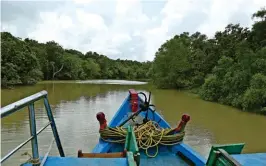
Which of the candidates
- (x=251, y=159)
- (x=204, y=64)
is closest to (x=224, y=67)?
(x=204, y=64)

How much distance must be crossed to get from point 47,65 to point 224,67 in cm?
2939

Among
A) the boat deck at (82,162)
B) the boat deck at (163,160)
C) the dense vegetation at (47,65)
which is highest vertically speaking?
the dense vegetation at (47,65)

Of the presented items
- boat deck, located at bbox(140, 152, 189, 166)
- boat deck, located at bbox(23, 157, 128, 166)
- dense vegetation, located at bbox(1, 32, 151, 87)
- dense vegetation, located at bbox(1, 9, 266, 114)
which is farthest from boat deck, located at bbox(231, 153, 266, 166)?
dense vegetation, located at bbox(1, 32, 151, 87)

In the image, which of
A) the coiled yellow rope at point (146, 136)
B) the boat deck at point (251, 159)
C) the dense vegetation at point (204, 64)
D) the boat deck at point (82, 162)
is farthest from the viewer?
the dense vegetation at point (204, 64)

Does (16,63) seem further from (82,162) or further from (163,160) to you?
(82,162)

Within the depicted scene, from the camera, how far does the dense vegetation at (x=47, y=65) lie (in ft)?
79.1

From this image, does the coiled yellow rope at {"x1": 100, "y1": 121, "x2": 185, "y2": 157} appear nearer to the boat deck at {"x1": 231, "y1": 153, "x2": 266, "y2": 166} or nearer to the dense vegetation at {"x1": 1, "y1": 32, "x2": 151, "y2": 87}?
the boat deck at {"x1": 231, "y1": 153, "x2": 266, "y2": 166}

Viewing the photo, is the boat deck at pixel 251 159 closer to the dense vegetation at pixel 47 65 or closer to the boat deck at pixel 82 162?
the boat deck at pixel 82 162

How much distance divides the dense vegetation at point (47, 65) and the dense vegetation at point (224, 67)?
41.5ft

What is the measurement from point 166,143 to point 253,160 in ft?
4.90

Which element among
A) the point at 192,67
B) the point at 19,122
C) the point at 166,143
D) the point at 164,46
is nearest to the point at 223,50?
the point at 192,67

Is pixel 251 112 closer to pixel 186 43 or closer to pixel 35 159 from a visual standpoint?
pixel 35 159

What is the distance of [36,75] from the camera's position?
2798 cm

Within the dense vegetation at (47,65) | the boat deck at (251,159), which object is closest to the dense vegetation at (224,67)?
the boat deck at (251,159)
